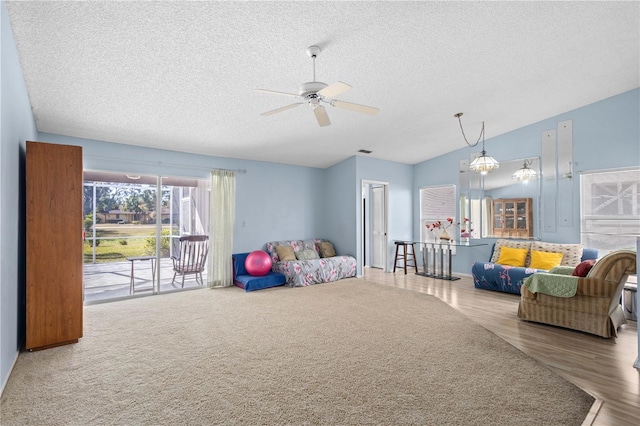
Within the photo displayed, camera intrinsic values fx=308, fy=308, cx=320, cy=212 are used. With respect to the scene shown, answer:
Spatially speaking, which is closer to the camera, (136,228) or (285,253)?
(136,228)

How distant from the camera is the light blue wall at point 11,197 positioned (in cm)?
227

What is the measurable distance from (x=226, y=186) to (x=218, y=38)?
11.7ft

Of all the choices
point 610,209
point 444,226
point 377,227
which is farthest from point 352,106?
point 377,227

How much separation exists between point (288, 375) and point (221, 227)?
386cm

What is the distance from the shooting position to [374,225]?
8211mm

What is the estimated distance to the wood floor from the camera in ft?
A: 7.07

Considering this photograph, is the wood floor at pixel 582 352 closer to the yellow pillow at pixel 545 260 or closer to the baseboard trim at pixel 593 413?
the baseboard trim at pixel 593 413

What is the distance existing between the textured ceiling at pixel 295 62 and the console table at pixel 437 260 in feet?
9.26

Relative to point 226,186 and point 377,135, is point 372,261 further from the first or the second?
point 226,186

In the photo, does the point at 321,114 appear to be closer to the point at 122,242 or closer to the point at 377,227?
the point at 122,242

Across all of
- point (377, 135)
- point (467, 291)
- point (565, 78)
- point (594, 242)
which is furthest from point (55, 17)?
point (594, 242)

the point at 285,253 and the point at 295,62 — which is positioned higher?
the point at 295,62

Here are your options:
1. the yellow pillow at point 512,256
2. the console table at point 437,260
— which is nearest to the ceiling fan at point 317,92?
the yellow pillow at point 512,256

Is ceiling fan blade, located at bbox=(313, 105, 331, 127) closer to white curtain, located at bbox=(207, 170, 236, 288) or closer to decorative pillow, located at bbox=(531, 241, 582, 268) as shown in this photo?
white curtain, located at bbox=(207, 170, 236, 288)
